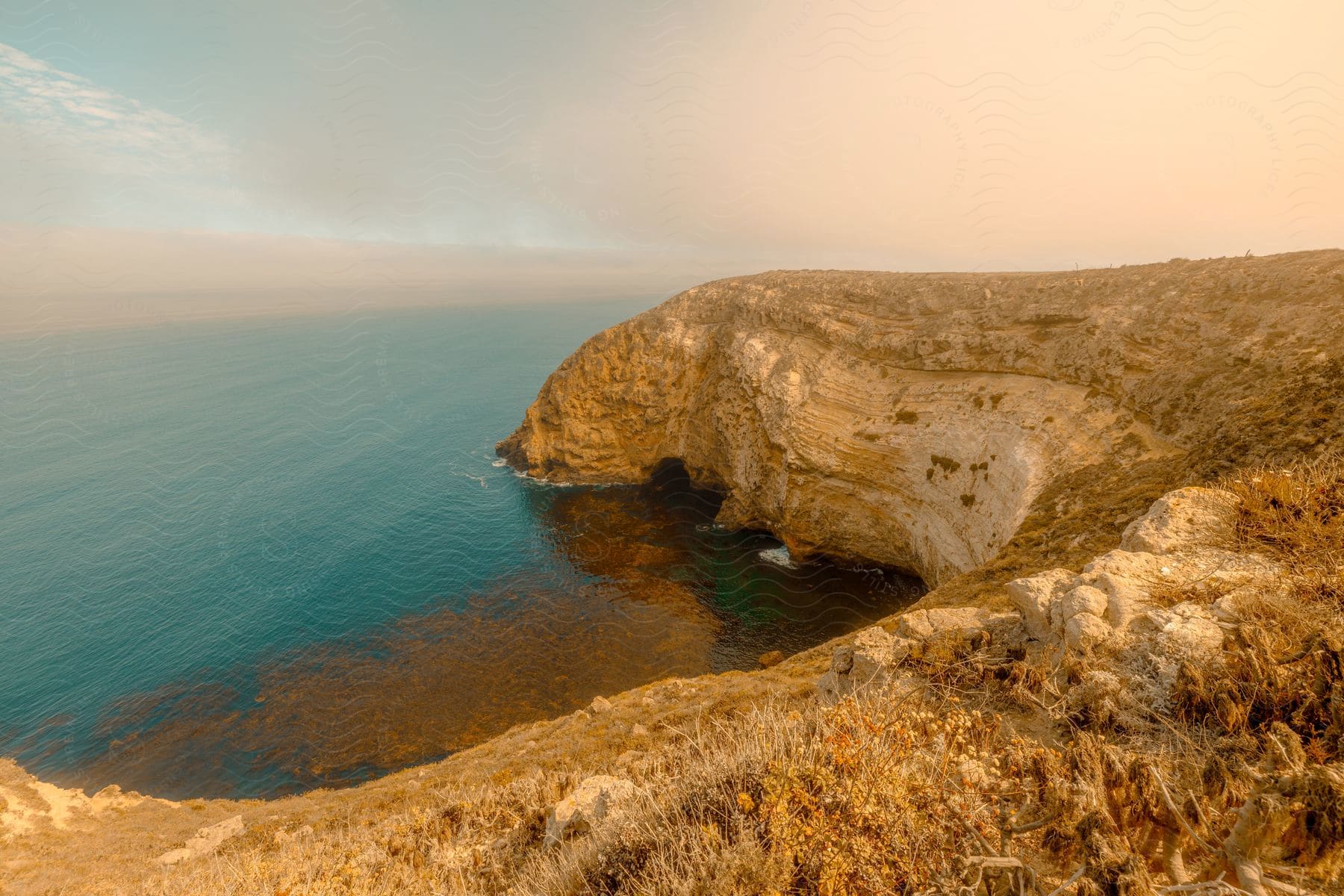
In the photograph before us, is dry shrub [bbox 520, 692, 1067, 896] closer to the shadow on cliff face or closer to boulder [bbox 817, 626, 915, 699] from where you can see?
boulder [bbox 817, 626, 915, 699]

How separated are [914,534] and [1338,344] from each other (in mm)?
19457

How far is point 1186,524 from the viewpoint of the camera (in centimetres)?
1166

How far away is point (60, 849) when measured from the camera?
19750mm

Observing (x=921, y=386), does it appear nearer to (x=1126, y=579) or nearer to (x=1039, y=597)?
(x=1126, y=579)

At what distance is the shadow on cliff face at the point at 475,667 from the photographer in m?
26.9

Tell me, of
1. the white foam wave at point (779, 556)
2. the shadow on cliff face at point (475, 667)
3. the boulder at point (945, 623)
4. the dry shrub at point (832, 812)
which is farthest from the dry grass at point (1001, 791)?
the white foam wave at point (779, 556)

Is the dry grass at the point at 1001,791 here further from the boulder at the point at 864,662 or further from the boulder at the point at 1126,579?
the boulder at the point at 1126,579

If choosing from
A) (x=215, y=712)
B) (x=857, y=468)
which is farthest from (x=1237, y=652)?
(x=215, y=712)

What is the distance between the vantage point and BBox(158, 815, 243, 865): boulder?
16734 mm

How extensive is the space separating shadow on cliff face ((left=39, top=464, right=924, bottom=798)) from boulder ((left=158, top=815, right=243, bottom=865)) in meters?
6.68

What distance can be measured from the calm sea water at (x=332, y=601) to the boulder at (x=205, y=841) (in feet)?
22.6

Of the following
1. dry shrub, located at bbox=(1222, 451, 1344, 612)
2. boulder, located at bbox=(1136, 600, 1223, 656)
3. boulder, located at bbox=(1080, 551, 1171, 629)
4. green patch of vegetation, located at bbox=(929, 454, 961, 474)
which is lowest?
green patch of vegetation, located at bbox=(929, 454, 961, 474)

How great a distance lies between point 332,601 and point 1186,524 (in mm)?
45945

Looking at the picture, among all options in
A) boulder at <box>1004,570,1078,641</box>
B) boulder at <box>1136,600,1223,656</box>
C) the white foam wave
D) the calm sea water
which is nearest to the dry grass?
boulder at <box>1136,600,1223,656</box>
